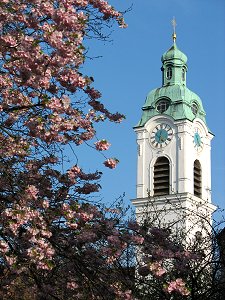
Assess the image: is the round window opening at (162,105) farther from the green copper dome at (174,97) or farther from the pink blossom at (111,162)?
the pink blossom at (111,162)

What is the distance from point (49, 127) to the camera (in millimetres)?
8227

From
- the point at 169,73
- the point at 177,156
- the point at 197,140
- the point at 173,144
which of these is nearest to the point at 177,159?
the point at 177,156

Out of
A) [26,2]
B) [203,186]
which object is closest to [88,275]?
[26,2]

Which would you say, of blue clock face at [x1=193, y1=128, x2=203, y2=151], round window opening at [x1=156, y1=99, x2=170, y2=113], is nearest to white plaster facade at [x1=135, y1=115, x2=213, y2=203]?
blue clock face at [x1=193, y1=128, x2=203, y2=151]

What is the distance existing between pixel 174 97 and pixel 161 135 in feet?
8.51

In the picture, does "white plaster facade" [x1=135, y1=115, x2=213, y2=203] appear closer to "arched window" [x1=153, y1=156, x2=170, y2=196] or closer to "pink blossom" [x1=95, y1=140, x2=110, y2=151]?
"arched window" [x1=153, y1=156, x2=170, y2=196]

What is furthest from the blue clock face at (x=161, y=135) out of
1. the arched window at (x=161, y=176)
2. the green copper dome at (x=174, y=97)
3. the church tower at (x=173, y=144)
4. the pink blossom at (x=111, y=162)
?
the pink blossom at (x=111, y=162)

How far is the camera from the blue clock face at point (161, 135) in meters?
46.3

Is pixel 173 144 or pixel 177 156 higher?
pixel 173 144

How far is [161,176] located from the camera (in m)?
45.6

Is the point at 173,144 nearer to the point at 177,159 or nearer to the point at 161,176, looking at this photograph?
the point at 177,159

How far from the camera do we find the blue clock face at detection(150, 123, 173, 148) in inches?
1823

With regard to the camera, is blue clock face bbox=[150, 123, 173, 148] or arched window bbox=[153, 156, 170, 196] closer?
arched window bbox=[153, 156, 170, 196]

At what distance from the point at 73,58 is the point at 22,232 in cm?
200
